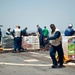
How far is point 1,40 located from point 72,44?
12710 millimetres

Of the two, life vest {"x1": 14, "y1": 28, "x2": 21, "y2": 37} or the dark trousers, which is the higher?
life vest {"x1": 14, "y1": 28, "x2": 21, "y2": 37}

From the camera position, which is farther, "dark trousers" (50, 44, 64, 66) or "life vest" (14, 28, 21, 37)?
"life vest" (14, 28, 21, 37)

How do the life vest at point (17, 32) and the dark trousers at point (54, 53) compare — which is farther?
the life vest at point (17, 32)

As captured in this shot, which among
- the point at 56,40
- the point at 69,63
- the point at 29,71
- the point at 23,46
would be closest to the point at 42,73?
the point at 29,71

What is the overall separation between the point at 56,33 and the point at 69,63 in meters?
2.00

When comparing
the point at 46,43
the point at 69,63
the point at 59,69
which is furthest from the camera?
the point at 46,43

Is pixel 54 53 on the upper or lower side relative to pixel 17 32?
lower

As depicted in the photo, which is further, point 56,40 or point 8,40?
point 8,40

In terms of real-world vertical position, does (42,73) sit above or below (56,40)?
below

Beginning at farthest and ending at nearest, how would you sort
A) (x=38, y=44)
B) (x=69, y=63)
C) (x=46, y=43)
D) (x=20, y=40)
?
1. (x=46, y=43)
2. (x=38, y=44)
3. (x=20, y=40)
4. (x=69, y=63)

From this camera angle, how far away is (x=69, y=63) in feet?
50.7

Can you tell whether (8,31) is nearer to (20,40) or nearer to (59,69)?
(20,40)

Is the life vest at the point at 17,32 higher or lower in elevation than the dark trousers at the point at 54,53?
higher

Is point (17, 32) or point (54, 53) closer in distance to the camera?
point (54, 53)
